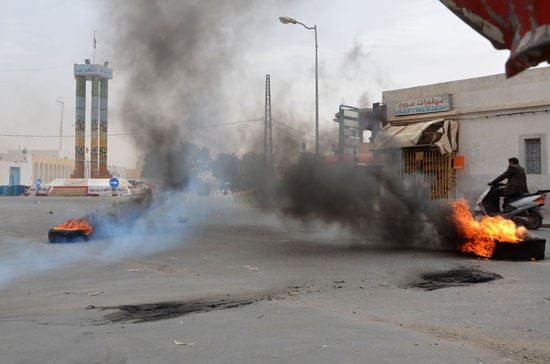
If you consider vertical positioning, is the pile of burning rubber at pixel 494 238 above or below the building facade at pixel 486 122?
A: below

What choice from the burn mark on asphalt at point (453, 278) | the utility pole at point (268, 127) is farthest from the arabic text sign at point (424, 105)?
the burn mark on asphalt at point (453, 278)

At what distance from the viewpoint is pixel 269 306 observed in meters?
4.69

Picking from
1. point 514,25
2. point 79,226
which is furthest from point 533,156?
point 514,25

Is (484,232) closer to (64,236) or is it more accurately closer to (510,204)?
(510,204)

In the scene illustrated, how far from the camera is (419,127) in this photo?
19.3 m

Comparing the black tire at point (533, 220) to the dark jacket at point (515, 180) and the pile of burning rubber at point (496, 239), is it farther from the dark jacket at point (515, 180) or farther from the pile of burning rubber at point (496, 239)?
the pile of burning rubber at point (496, 239)

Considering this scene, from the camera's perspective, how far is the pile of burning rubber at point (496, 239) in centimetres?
747

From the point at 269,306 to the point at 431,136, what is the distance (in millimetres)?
15760

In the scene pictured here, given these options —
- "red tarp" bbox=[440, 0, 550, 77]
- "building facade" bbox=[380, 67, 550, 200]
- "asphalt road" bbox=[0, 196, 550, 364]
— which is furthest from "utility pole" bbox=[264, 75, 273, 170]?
"red tarp" bbox=[440, 0, 550, 77]

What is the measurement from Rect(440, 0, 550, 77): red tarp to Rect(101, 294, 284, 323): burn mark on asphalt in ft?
11.6

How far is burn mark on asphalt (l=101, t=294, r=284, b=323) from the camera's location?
4.32 m

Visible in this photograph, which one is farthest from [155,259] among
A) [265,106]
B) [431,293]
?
[265,106]

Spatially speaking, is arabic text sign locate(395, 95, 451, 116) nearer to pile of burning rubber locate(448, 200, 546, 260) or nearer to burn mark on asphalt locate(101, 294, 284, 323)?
pile of burning rubber locate(448, 200, 546, 260)

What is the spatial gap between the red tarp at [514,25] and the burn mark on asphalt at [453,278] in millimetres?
4254
